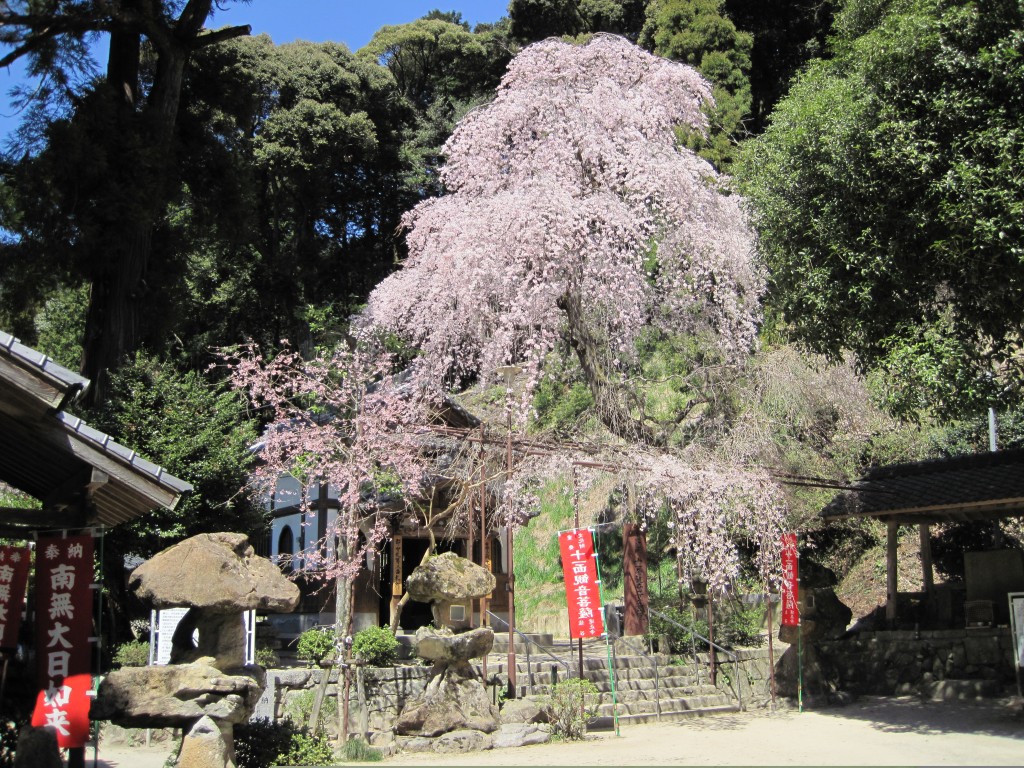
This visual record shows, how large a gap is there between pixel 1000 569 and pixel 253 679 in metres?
13.1

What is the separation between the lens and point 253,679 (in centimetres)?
777

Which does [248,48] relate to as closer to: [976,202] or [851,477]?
[851,477]

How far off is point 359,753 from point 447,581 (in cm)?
236

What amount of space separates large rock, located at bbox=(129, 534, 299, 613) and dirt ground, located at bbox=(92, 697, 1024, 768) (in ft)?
12.3

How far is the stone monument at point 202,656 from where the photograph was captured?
7.13m

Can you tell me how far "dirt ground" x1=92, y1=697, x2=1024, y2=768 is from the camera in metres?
9.68

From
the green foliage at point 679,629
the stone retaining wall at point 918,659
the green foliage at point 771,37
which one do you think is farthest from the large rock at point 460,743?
the green foliage at point 771,37

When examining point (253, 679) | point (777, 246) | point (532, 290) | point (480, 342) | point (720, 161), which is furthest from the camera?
point (720, 161)

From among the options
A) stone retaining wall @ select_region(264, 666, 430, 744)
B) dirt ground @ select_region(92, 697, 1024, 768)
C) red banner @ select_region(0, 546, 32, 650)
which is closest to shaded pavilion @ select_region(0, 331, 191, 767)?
red banner @ select_region(0, 546, 32, 650)

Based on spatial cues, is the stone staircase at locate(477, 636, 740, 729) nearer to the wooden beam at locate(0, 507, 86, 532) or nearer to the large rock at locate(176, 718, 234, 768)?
the large rock at locate(176, 718, 234, 768)

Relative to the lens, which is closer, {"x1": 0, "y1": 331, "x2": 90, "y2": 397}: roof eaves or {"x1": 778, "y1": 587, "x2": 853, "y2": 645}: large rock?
{"x1": 0, "y1": 331, "x2": 90, "y2": 397}: roof eaves

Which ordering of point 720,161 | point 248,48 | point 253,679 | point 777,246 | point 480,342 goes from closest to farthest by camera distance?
point 253,679
point 777,246
point 480,342
point 720,161
point 248,48

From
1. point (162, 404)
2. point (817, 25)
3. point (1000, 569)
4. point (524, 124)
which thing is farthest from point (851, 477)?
point (817, 25)

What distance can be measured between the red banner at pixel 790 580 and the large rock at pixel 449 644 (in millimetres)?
4973
